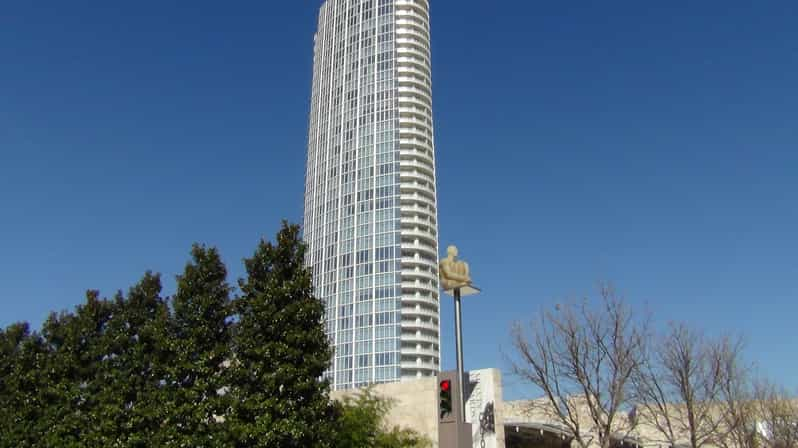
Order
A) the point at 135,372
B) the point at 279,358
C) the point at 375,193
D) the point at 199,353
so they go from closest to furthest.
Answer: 1. the point at 279,358
2. the point at 199,353
3. the point at 135,372
4. the point at 375,193

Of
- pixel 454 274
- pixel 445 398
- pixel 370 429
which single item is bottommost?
pixel 370 429

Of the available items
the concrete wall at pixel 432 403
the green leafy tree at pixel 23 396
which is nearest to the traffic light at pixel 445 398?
the concrete wall at pixel 432 403

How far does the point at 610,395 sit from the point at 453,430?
13.9 meters

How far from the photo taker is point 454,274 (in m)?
18.7

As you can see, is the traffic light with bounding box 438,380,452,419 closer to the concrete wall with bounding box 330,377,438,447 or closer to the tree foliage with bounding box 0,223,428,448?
the tree foliage with bounding box 0,223,428,448

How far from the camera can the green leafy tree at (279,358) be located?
24781 millimetres

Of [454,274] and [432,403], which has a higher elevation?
[454,274]

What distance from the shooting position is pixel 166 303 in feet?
105

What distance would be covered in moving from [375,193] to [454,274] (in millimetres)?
100766

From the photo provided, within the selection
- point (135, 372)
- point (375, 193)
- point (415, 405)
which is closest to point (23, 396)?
point (135, 372)

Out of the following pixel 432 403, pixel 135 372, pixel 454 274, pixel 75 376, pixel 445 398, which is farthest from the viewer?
pixel 75 376

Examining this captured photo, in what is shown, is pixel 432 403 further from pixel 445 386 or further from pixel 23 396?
pixel 23 396

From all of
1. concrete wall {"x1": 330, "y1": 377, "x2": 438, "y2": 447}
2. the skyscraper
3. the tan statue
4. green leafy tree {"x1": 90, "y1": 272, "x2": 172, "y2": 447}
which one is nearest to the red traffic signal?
the tan statue

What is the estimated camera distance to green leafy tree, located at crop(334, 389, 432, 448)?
1126 inches
